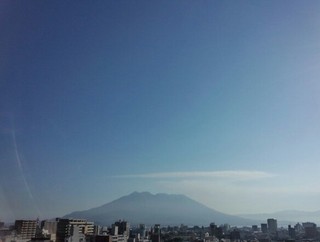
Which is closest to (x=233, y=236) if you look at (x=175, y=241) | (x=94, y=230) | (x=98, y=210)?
(x=175, y=241)

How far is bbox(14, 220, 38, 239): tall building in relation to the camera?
20.0 metres

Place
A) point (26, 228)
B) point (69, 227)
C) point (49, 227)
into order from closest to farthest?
1. point (26, 228)
2. point (69, 227)
3. point (49, 227)

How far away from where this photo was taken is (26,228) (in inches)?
822

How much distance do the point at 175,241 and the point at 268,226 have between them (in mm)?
22940

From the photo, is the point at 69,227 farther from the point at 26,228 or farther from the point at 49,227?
the point at 26,228

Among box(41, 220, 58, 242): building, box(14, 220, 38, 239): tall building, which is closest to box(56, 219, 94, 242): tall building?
box(41, 220, 58, 242): building

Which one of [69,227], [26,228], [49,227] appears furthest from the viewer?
[49,227]

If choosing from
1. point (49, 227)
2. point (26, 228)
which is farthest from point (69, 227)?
point (26, 228)

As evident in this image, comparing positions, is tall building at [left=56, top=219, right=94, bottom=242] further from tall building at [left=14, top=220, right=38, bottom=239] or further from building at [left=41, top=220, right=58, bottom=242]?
tall building at [left=14, top=220, right=38, bottom=239]

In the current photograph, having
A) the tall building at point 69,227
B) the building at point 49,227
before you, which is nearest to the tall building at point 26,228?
the building at point 49,227

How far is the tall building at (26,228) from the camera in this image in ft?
65.5

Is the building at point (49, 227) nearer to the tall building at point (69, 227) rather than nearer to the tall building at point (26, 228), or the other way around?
the tall building at point (69, 227)

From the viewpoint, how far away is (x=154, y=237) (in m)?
25.8

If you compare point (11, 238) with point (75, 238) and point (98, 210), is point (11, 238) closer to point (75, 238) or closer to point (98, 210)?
point (75, 238)
